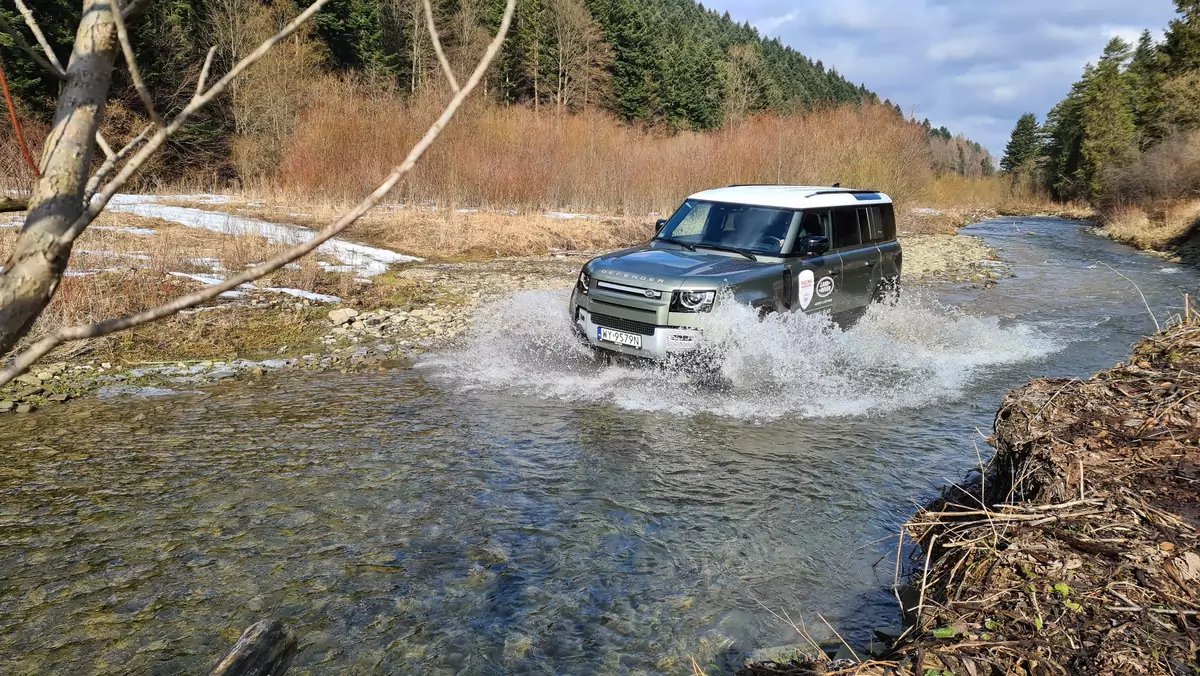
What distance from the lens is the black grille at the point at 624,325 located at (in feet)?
25.9

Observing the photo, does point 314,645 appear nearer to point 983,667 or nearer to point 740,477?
point 983,667

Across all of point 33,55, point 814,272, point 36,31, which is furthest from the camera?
point 814,272

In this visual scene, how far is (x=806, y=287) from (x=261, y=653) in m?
7.15

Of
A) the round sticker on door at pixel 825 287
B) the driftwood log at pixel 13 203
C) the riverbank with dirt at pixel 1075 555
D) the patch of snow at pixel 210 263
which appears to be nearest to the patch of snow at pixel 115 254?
the patch of snow at pixel 210 263

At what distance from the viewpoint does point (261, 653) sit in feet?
9.59

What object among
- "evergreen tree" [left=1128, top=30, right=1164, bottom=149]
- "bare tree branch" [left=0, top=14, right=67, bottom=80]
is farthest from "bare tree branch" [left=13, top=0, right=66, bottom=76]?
"evergreen tree" [left=1128, top=30, right=1164, bottom=149]

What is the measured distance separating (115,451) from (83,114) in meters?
6.24

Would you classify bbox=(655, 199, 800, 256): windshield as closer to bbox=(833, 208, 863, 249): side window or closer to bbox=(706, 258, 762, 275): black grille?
bbox=(706, 258, 762, 275): black grille

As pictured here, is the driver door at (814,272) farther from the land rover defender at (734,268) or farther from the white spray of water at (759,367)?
the white spray of water at (759,367)

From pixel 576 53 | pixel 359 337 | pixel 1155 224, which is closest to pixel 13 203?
pixel 359 337

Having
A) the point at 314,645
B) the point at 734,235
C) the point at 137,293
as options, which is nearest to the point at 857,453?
the point at 734,235

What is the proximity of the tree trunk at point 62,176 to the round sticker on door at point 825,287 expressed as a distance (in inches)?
330

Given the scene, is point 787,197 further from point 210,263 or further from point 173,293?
point 210,263

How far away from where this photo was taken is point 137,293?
10742mm
